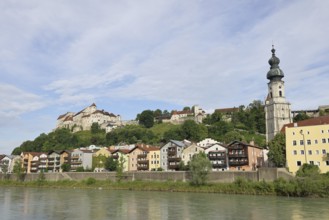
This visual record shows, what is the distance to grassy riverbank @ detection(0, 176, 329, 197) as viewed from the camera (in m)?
41.0

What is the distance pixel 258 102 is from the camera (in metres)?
120

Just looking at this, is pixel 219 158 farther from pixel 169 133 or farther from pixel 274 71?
pixel 169 133

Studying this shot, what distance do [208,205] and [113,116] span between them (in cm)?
13682

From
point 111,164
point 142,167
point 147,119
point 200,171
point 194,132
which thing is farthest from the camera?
point 147,119

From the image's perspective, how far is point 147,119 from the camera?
14025 cm

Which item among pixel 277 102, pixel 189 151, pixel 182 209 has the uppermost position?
pixel 277 102

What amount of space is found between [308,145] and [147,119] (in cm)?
9432

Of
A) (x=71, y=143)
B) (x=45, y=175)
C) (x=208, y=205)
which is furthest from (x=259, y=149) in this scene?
(x=71, y=143)

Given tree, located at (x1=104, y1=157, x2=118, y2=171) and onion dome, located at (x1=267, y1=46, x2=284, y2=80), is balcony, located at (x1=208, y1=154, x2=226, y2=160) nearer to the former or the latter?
tree, located at (x1=104, y1=157, x2=118, y2=171)

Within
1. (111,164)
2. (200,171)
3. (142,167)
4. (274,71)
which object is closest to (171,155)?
(142,167)

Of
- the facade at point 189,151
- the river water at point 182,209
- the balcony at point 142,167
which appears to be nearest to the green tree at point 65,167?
the balcony at point 142,167

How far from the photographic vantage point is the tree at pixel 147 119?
13975cm

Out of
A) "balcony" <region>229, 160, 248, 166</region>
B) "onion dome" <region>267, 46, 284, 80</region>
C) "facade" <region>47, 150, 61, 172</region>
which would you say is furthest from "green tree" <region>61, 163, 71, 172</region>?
"onion dome" <region>267, 46, 284, 80</region>

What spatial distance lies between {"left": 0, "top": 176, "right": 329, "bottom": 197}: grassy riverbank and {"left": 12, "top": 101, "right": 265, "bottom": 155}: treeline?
123 feet
